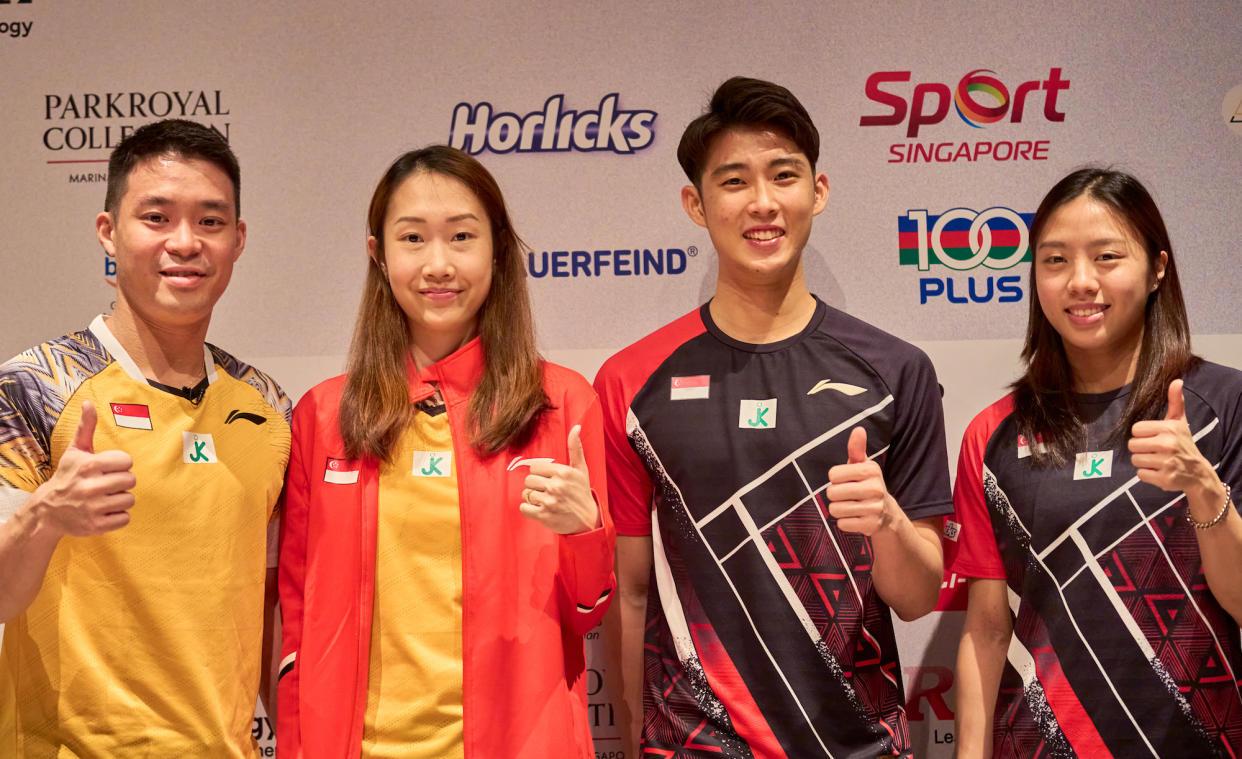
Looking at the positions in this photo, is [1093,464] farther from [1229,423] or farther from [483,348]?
[483,348]

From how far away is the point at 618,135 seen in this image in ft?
10.8

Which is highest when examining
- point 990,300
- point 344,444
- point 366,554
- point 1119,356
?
point 990,300

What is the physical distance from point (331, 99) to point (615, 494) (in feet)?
5.32

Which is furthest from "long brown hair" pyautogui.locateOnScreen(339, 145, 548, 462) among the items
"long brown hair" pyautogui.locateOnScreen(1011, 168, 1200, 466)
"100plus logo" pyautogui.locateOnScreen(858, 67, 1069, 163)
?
"100plus logo" pyautogui.locateOnScreen(858, 67, 1069, 163)

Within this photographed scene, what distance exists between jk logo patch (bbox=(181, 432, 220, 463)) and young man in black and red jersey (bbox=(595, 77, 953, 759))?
3.30ft

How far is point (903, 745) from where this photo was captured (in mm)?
2512

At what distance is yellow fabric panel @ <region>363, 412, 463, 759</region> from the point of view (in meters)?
2.28

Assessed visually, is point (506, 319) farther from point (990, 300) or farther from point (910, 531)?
point (990, 300)

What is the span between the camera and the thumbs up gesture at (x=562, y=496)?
2.15m

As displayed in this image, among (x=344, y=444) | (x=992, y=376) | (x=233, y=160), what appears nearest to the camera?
(x=344, y=444)

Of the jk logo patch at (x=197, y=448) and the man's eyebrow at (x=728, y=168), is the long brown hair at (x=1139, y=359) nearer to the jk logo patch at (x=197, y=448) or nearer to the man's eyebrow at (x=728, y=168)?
the man's eyebrow at (x=728, y=168)

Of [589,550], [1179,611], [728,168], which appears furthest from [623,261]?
[1179,611]

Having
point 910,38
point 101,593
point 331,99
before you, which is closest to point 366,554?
point 101,593

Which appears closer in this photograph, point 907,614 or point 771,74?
point 907,614
